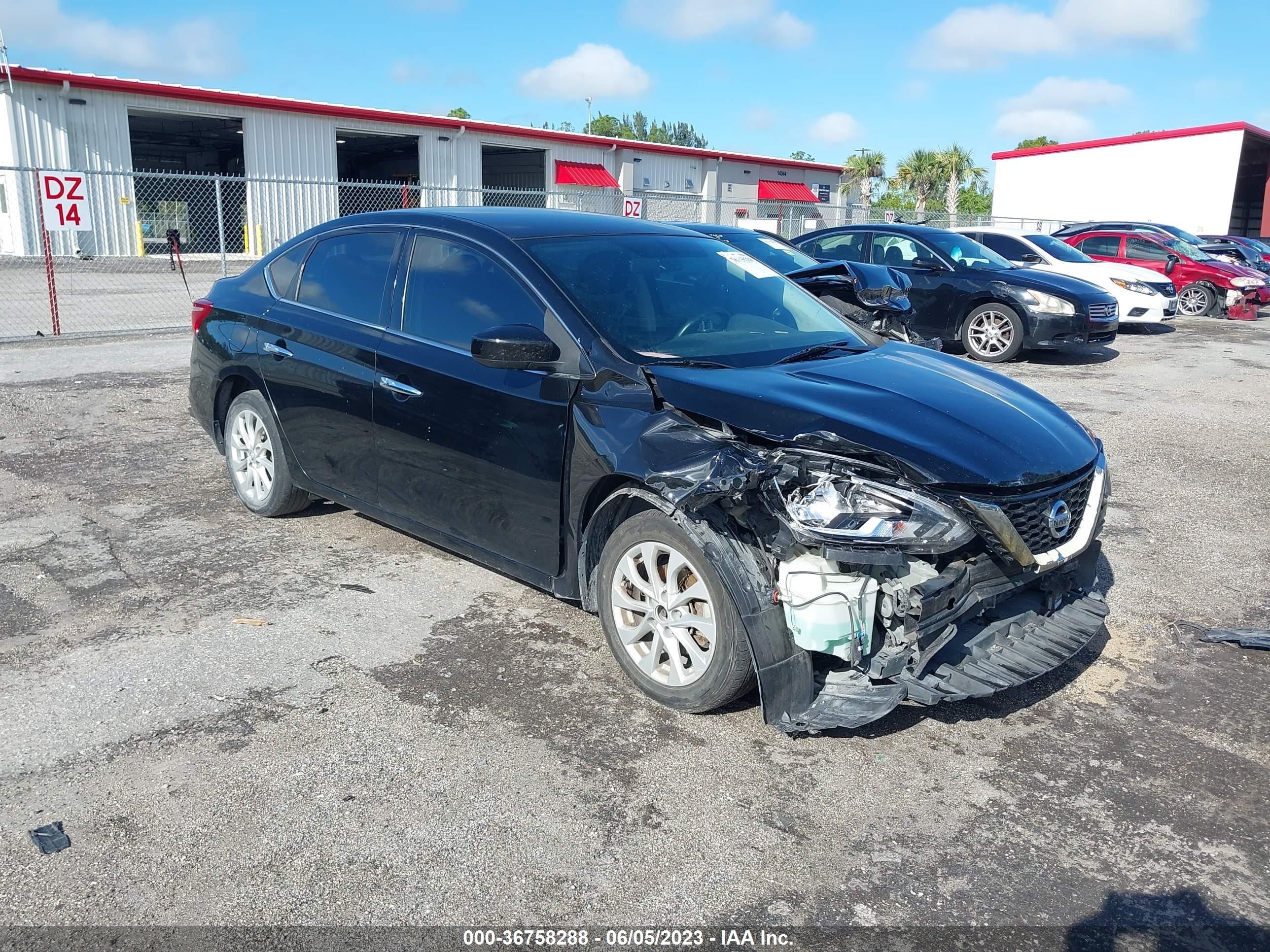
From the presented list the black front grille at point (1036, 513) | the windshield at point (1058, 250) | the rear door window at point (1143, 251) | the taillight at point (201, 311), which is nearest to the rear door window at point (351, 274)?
the taillight at point (201, 311)

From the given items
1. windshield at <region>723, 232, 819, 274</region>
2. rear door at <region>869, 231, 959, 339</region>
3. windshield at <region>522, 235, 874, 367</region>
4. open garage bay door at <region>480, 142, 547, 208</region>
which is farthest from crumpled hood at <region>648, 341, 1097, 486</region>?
open garage bay door at <region>480, 142, 547, 208</region>

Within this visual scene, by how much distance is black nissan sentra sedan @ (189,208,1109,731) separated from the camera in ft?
10.8

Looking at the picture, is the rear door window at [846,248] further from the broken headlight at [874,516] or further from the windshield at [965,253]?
the broken headlight at [874,516]

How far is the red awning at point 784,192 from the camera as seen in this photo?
47.4 meters

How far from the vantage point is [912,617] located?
326cm

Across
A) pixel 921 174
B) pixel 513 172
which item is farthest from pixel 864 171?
pixel 513 172

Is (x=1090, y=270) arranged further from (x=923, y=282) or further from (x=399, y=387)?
(x=399, y=387)

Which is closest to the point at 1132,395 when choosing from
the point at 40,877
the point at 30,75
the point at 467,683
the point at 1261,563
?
the point at 1261,563

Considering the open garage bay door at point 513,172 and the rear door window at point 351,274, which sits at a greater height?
the open garage bay door at point 513,172

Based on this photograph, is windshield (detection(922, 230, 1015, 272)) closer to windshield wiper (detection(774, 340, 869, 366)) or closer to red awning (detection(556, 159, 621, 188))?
windshield wiper (detection(774, 340, 869, 366))

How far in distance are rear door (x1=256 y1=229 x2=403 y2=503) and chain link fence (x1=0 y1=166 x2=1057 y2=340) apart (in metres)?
8.73

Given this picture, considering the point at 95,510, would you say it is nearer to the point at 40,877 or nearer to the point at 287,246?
the point at 287,246

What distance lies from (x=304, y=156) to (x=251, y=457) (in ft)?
98.6

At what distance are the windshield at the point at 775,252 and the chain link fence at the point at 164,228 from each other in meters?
6.34
